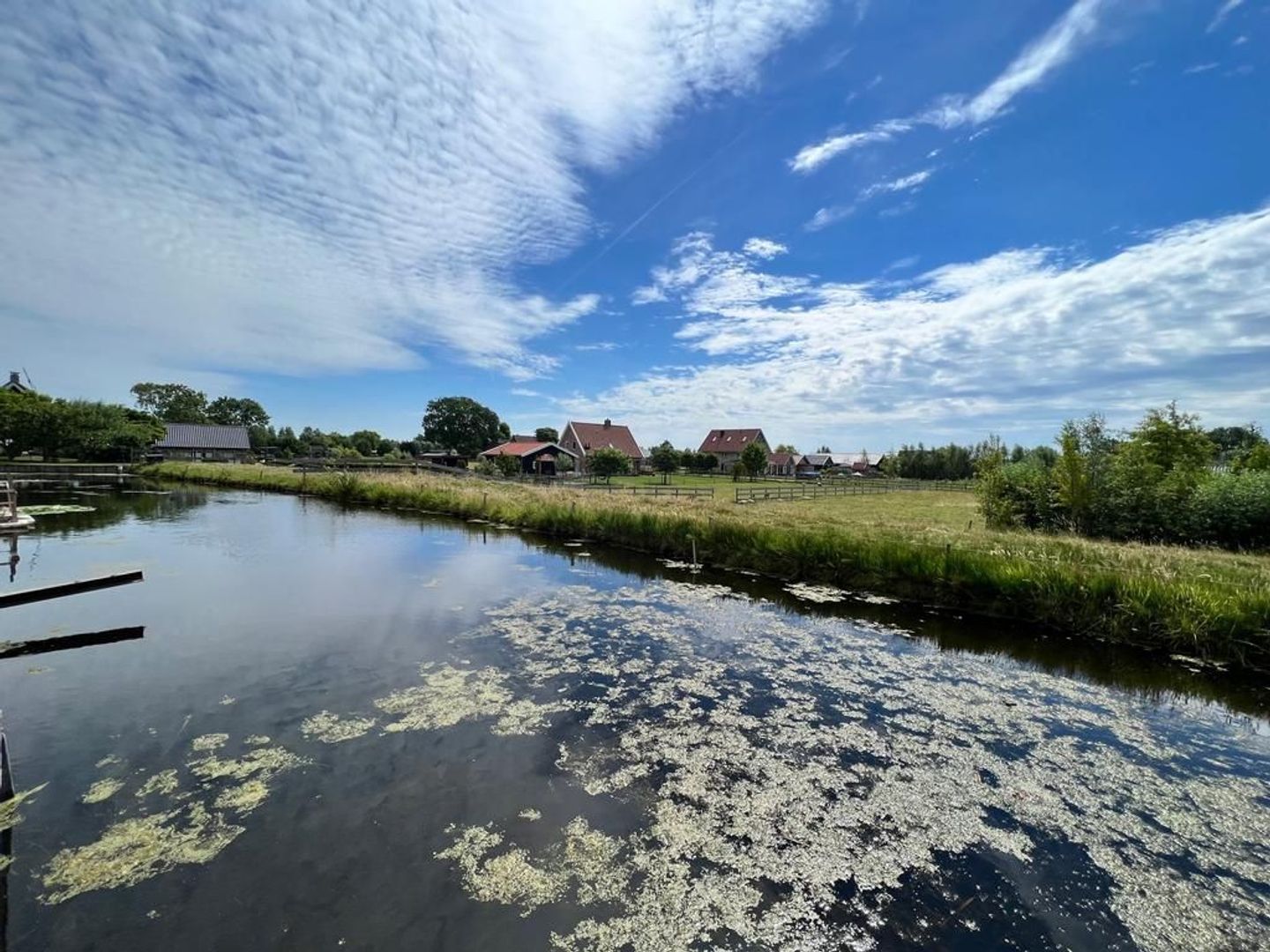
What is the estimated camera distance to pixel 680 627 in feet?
34.0

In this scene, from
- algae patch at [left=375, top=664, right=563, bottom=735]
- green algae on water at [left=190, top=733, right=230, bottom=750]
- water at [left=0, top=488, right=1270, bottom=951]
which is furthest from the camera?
algae patch at [left=375, top=664, right=563, bottom=735]

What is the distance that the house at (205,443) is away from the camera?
66.6 m

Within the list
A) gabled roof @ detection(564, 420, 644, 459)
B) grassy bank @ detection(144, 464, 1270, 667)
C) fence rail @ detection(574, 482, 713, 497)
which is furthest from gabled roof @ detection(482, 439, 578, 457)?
grassy bank @ detection(144, 464, 1270, 667)

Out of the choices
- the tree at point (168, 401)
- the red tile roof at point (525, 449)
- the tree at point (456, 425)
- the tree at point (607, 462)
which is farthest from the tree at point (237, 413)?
the tree at point (607, 462)

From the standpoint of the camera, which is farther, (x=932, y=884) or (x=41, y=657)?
(x=41, y=657)

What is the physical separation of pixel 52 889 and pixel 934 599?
13835 mm

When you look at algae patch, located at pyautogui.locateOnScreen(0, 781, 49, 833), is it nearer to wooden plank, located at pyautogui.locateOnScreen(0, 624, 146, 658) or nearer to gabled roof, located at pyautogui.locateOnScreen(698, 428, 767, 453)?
wooden plank, located at pyautogui.locateOnScreen(0, 624, 146, 658)

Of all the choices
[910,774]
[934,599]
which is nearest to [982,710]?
[910,774]

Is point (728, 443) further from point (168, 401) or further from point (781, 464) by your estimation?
point (168, 401)

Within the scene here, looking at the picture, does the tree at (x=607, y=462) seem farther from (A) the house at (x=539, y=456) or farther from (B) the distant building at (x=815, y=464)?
(B) the distant building at (x=815, y=464)

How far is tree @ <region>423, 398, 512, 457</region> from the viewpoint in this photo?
89.8 meters

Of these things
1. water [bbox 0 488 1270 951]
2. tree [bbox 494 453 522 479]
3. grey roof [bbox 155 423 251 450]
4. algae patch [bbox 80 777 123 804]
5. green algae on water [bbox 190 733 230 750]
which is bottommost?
water [bbox 0 488 1270 951]

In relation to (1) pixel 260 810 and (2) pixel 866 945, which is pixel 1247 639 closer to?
(2) pixel 866 945

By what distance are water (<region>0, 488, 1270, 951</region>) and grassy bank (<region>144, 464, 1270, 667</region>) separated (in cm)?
102
